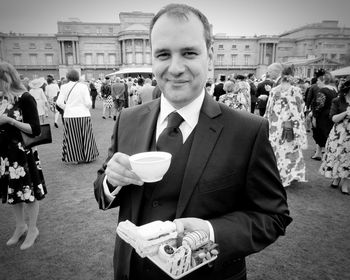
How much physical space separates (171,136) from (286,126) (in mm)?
4542

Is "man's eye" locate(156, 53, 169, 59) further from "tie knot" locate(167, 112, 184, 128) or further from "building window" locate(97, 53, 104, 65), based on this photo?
"building window" locate(97, 53, 104, 65)

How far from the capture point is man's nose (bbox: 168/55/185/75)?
1231 millimetres

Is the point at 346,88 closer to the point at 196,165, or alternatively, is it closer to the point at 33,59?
the point at 196,165

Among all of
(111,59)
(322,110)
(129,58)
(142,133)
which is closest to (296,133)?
(322,110)

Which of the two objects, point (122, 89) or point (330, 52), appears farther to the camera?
point (330, 52)

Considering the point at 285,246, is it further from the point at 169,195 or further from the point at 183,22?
the point at 183,22

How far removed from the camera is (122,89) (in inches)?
527

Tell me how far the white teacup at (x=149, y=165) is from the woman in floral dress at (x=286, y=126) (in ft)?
15.6

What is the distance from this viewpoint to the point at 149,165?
1014 millimetres

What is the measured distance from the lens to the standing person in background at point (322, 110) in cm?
696

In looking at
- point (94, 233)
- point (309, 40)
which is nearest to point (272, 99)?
point (94, 233)

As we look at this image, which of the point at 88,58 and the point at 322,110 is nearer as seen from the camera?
the point at 322,110

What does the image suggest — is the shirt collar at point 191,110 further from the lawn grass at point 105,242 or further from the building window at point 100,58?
the building window at point 100,58

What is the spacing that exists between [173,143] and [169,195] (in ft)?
0.81
